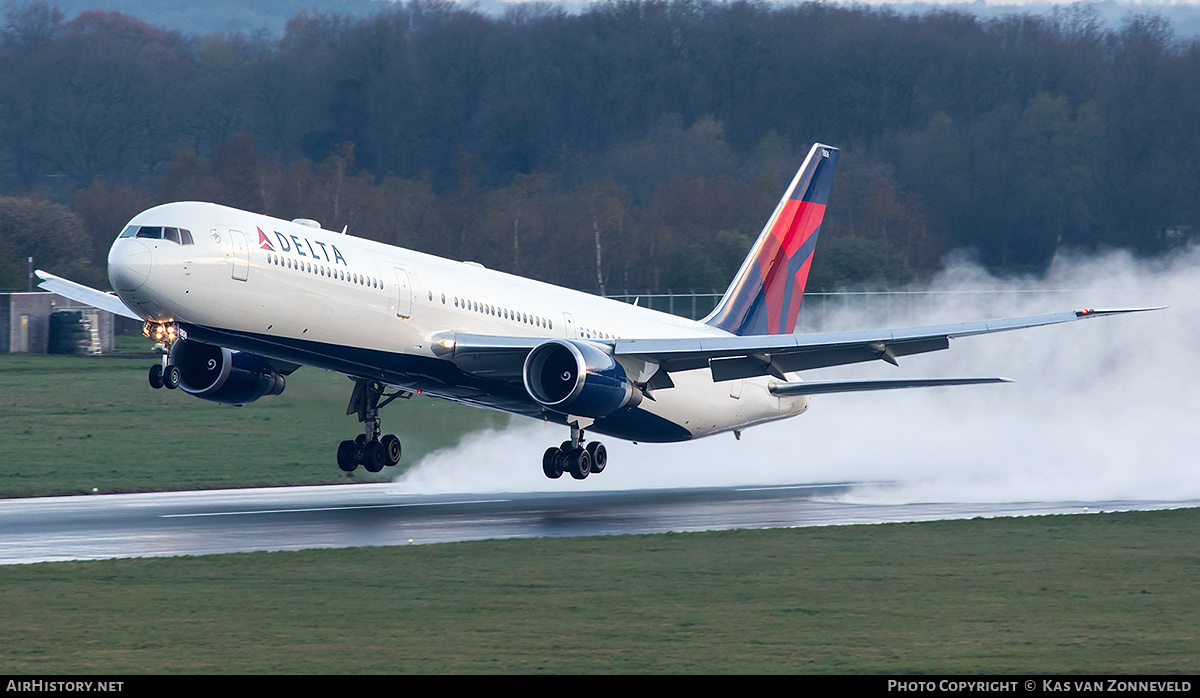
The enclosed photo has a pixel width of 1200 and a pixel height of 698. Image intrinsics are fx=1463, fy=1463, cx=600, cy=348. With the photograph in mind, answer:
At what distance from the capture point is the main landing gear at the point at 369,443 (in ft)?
100

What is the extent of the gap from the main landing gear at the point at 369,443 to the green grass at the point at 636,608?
734cm

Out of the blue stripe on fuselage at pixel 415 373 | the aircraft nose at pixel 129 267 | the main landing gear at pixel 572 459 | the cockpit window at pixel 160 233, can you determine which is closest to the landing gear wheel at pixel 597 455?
the main landing gear at pixel 572 459

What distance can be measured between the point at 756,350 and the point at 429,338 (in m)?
6.65

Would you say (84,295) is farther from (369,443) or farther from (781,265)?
(781,265)

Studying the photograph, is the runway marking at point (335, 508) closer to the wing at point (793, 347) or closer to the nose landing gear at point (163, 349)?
the nose landing gear at point (163, 349)

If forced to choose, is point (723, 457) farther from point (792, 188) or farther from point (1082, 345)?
point (1082, 345)

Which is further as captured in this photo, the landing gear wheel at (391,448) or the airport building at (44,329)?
the airport building at (44,329)

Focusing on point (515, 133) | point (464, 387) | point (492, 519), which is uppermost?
point (515, 133)

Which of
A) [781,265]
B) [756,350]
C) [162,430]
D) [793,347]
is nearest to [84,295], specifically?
[756,350]

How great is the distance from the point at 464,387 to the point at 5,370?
30.9 metres

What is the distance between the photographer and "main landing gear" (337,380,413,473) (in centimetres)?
3062
